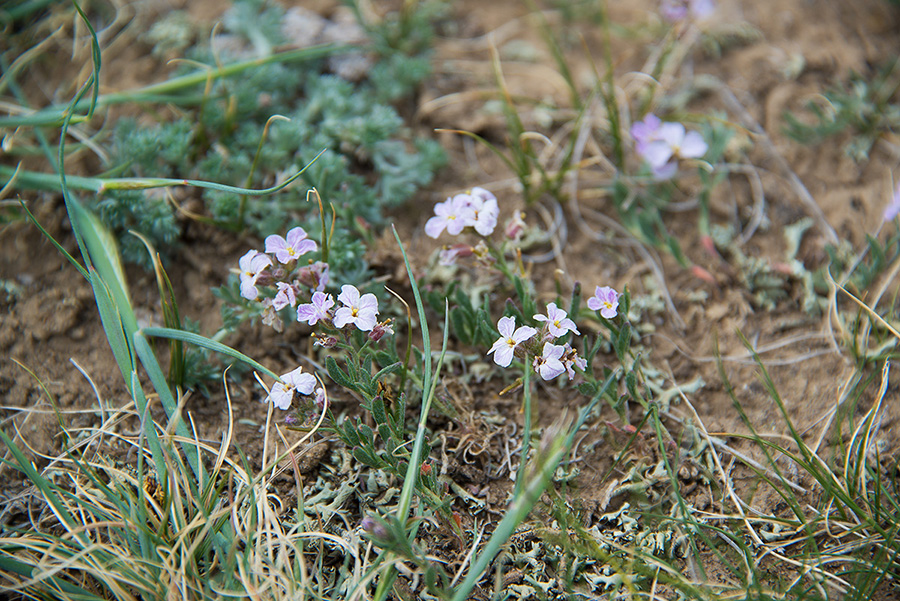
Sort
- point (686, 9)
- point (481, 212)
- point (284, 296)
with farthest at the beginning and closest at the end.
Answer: point (686, 9) → point (481, 212) → point (284, 296)

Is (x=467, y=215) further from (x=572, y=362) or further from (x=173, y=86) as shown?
(x=173, y=86)

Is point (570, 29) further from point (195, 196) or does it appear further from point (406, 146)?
point (195, 196)

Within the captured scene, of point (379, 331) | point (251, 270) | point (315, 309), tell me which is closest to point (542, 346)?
point (379, 331)

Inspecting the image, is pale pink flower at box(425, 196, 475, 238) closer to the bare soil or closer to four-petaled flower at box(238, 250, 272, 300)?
the bare soil

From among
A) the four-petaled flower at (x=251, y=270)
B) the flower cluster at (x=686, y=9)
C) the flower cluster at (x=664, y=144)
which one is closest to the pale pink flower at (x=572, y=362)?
the four-petaled flower at (x=251, y=270)

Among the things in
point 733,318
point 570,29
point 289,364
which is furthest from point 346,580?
point 570,29
